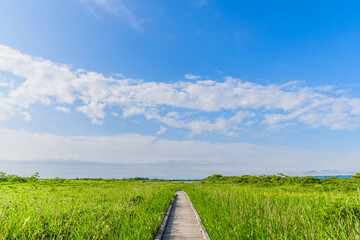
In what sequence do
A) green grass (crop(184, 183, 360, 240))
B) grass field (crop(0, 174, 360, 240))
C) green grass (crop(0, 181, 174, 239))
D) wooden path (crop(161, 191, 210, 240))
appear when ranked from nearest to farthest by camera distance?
1. green grass (crop(184, 183, 360, 240))
2. grass field (crop(0, 174, 360, 240))
3. green grass (crop(0, 181, 174, 239))
4. wooden path (crop(161, 191, 210, 240))

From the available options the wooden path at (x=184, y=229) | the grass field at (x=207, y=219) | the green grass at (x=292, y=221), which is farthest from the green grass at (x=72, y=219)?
the green grass at (x=292, y=221)

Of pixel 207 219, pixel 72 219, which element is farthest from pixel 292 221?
pixel 72 219

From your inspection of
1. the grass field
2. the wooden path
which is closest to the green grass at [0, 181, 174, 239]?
the grass field

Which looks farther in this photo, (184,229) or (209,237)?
(184,229)

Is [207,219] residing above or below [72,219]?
below

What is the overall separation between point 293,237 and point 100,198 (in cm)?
851

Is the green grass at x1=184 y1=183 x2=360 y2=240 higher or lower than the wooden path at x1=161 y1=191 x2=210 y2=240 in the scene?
higher

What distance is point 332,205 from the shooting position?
589 centimetres

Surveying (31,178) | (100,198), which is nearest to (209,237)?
(100,198)

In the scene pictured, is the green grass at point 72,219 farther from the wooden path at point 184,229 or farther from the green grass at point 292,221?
the green grass at point 292,221

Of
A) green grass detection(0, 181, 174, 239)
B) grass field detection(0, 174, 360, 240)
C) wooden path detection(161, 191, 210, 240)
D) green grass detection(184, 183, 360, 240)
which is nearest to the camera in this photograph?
green grass detection(184, 183, 360, 240)

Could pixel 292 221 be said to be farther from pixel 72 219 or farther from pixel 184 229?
pixel 72 219

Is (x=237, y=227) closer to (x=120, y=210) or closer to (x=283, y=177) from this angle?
(x=120, y=210)

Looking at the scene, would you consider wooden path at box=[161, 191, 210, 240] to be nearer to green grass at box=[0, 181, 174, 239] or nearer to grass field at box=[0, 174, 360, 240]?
grass field at box=[0, 174, 360, 240]
